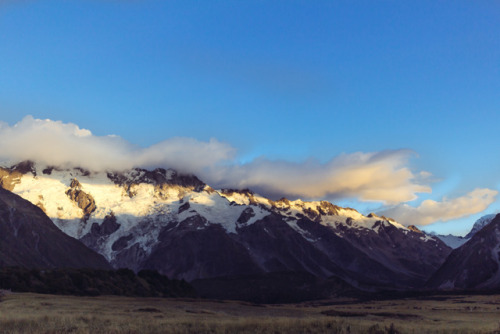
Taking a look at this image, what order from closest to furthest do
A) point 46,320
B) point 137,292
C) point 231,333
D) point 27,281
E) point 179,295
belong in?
point 231,333, point 46,320, point 27,281, point 137,292, point 179,295

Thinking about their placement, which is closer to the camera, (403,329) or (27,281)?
(403,329)

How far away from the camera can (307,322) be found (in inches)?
1460

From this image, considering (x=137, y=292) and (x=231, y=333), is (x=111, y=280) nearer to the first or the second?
(x=137, y=292)

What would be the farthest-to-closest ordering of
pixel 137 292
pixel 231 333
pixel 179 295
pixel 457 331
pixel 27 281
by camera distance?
pixel 179 295 < pixel 137 292 < pixel 27 281 < pixel 457 331 < pixel 231 333

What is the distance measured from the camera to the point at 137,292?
150 metres

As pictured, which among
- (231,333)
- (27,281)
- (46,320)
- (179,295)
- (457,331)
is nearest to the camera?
(231,333)

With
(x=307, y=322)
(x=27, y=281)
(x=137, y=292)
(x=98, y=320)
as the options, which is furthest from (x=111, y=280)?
(x=307, y=322)

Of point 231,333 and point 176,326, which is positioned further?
point 176,326

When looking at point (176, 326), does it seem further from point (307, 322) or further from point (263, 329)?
point (307, 322)

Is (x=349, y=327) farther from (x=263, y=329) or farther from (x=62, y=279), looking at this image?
(x=62, y=279)

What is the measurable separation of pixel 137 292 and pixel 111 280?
352 inches

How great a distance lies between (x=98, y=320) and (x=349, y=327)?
20722mm

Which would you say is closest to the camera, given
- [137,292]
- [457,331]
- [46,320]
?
[457,331]

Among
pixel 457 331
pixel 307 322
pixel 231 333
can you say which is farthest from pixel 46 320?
pixel 457 331
